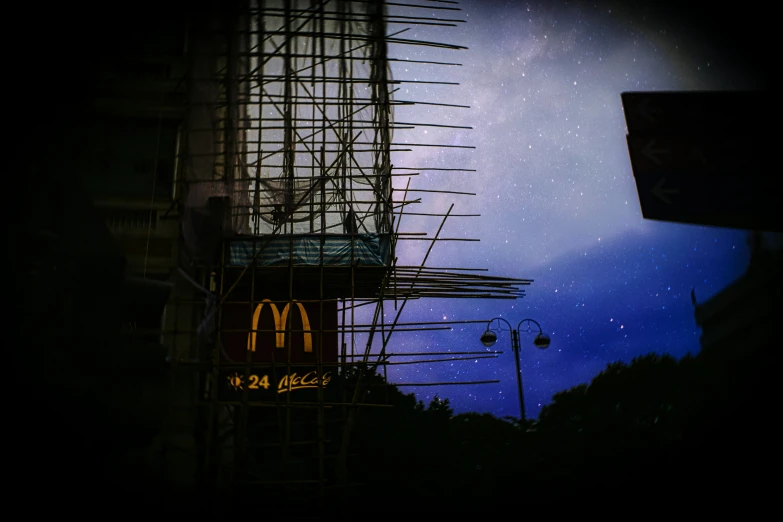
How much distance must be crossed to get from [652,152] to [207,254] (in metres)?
6.93

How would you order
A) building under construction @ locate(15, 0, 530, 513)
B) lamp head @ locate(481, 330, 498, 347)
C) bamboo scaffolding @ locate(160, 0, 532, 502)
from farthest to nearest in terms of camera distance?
lamp head @ locate(481, 330, 498, 347), bamboo scaffolding @ locate(160, 0, 532, 502), building under construction @ locate(15, 0, 530, 513)

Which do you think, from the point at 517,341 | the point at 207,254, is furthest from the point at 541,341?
the point at 207,254

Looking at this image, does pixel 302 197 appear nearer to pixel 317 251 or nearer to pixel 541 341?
pixel 317 251

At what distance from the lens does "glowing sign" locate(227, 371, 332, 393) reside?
10266 millimetres

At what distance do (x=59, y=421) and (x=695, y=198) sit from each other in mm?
3882

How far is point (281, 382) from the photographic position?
10664 millimetres

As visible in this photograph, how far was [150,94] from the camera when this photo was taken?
7.55 m

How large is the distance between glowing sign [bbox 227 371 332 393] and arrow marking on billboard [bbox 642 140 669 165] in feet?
23.9

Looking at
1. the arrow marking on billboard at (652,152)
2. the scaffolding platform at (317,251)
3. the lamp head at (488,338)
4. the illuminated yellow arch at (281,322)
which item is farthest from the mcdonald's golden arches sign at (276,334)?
the arrow marking on billboard at (652,152)

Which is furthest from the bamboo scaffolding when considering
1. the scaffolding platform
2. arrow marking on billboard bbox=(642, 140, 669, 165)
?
arrow marking on billboard bbox=(642, 140, 669, 165)

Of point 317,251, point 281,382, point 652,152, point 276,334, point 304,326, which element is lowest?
point 281,382

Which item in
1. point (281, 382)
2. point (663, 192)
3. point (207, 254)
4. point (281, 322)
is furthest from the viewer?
point (281, 322)

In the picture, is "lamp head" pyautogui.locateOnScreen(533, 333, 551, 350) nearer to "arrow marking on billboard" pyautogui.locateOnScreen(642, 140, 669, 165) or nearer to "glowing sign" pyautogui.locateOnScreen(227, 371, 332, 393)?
"glowing sign" pyautogui.locateOnScreen(227, 371, 332, 393)

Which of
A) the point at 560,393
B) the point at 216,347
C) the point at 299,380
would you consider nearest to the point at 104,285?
the point at 216,347
